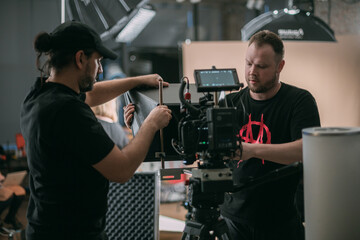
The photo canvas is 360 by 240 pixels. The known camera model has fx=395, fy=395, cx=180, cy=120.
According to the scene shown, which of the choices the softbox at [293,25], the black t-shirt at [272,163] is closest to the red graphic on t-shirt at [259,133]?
the black t-shirt at [272,163]

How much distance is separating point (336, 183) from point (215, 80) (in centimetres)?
48

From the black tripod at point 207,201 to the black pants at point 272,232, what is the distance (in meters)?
0.35

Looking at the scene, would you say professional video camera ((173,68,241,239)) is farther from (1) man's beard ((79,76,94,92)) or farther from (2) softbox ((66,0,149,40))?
(2) softbox ((66,0,149,40))

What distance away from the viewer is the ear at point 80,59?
136cm

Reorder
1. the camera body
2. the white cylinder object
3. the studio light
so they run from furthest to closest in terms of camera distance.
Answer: the studio light, the camera body, the white cylinder object

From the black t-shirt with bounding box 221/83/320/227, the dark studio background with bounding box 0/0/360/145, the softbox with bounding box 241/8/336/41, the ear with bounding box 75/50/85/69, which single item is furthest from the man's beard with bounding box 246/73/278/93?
the dark studio background with bounding box 0/0/360/145

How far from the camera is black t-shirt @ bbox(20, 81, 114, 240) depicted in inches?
49.5

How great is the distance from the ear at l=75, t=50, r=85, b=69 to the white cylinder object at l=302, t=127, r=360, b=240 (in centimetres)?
79

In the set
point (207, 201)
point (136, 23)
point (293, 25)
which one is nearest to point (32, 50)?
point (136, 23)

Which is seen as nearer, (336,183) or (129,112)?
(336,183)

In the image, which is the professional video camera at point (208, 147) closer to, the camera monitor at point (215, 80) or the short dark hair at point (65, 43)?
the camera monitor at point (215, 80)

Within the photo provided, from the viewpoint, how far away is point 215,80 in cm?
128

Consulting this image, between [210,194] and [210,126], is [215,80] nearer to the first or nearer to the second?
[210,126]

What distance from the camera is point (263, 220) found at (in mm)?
1649
